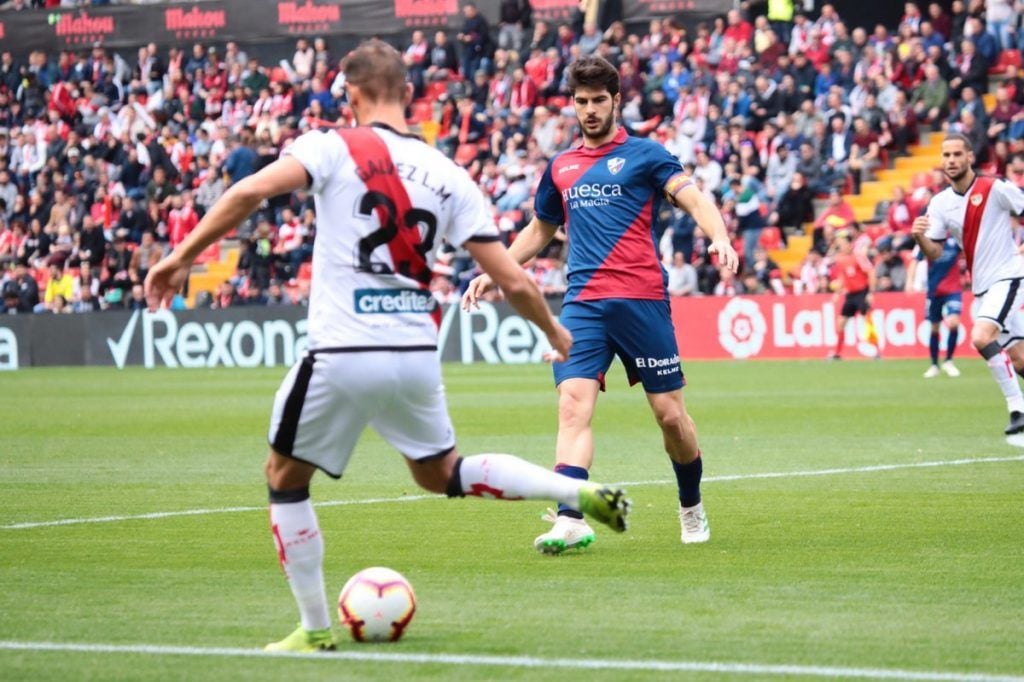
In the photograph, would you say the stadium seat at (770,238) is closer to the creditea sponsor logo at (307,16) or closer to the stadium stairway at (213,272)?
the stadium stairway at (213,272)

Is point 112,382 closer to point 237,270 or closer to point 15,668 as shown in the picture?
point 237,270

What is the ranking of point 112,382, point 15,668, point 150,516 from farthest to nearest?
point 112,382 < point 150,516 < point 15,668

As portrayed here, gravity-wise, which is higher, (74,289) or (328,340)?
(328,340)

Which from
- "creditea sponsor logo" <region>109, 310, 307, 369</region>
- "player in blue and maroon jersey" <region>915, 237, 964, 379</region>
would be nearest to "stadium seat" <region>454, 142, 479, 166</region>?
"creditea sponsor logo" <region>109, 310, 307, 369</region>

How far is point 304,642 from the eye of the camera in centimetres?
606

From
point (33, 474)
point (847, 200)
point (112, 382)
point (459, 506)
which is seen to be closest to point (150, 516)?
point (459, 506)

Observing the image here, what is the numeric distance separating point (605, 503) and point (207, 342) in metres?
28.2

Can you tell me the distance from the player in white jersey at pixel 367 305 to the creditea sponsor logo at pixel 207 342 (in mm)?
26135

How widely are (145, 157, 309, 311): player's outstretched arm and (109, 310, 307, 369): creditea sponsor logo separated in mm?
26360

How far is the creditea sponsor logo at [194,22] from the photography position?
42031 millimetres

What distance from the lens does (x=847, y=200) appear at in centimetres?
3139

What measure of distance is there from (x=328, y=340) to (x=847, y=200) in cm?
2646

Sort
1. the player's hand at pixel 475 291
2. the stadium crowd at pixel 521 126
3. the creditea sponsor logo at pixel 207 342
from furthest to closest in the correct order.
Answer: the creditea sponsor logo at pixel 207 342 < the stadium crowd at pixel 521 126 < the player's hand at pixel 475 291

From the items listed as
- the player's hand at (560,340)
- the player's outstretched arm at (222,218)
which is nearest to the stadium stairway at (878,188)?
the player's hand at (560,340)
